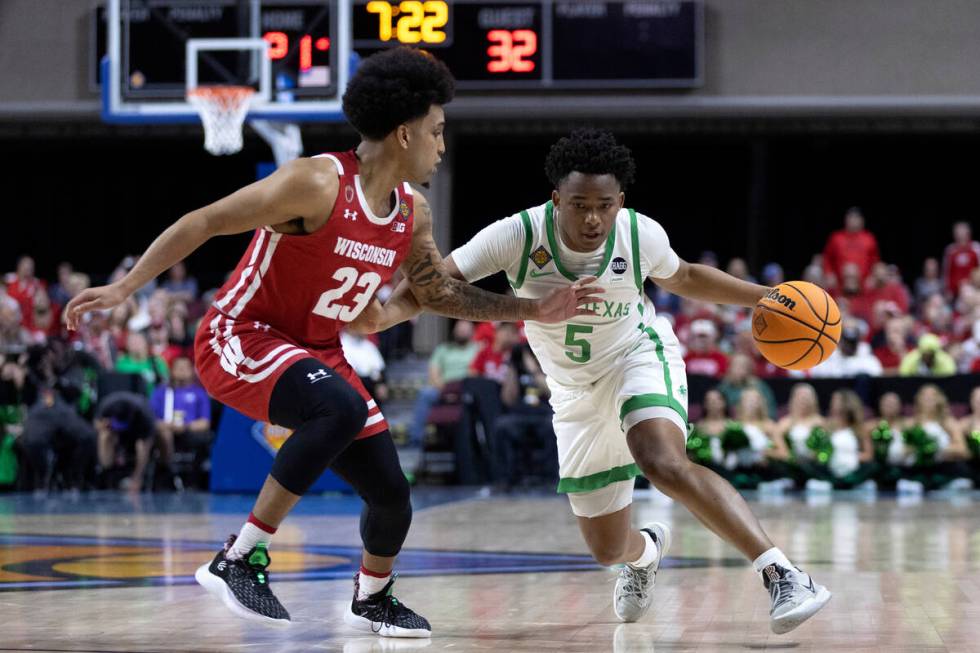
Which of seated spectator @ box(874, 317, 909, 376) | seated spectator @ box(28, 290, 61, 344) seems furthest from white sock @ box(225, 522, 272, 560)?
seated spectator @ box(28, 290, 61, 344)

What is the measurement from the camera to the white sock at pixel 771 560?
434 cm

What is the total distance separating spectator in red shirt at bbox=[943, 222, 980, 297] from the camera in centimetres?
1555

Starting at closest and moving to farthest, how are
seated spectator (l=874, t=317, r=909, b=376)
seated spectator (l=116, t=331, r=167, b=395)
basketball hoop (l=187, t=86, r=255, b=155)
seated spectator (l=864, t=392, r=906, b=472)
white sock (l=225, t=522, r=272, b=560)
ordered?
white sock (l=225, t=522, r=272, b=560)
basketball hoop (l=187, t=86, r=255, b=155)
seated spectator (l=864, t=392, r=906, b=472)
seated spectator (l=116, t=331, r=167, b=395)
seated spectator (l=874, t=317, r=909, b=376)

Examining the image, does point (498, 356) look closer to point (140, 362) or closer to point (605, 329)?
point (140, 362)

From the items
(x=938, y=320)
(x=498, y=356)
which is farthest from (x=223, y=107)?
(x=938, y=320)

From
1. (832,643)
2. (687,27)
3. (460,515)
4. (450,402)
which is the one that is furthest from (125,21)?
(832,643)

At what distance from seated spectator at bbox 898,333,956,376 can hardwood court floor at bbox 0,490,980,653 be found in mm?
3315

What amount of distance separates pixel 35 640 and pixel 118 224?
17697mm

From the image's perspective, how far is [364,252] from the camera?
4422 millimetres

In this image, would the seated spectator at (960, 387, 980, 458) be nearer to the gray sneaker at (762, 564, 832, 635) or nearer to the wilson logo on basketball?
the wilson logo on basketball

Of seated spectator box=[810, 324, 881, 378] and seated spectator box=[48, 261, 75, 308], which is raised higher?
seated spectator box=[48, 261, 75, 308]

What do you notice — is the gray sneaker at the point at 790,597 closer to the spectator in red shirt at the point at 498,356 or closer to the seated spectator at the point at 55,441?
the spectator in red shirt at the point at 498,356

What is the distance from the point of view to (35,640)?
4.29 metres

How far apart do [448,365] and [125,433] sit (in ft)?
11.1
